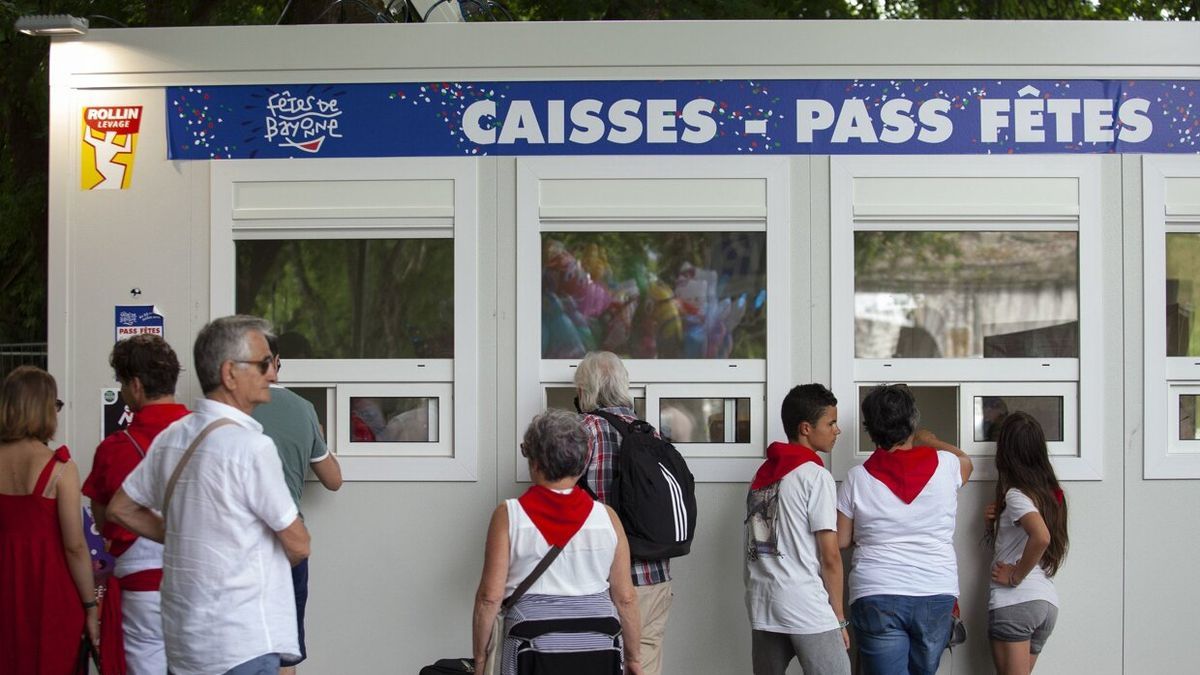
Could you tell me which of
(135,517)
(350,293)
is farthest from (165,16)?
(135,517)

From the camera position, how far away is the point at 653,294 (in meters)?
5.77

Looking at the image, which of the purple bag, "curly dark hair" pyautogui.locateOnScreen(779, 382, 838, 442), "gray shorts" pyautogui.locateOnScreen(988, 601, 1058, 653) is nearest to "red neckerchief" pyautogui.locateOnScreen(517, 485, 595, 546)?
"curly dark hair" pyautogui.locateOnScreen(779, 382, 838, 442)

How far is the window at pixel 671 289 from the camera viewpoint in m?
5.65

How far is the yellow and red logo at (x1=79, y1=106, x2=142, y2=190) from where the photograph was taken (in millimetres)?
5816

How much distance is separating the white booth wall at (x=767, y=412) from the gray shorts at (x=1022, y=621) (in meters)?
0.31

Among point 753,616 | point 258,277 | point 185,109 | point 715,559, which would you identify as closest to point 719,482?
point 715,559

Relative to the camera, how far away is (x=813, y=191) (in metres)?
5.69

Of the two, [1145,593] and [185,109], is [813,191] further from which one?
[185,109]

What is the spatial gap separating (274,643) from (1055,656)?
3909mm

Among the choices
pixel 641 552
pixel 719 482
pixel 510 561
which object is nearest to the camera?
pixel 510 561

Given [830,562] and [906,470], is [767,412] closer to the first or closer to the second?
[906,470]

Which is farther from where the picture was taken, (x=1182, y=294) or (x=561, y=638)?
(x=1182, y=294)

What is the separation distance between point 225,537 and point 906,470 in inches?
114

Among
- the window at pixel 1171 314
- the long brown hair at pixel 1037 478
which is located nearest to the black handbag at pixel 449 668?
the long brown hair at pixel 1037 478
